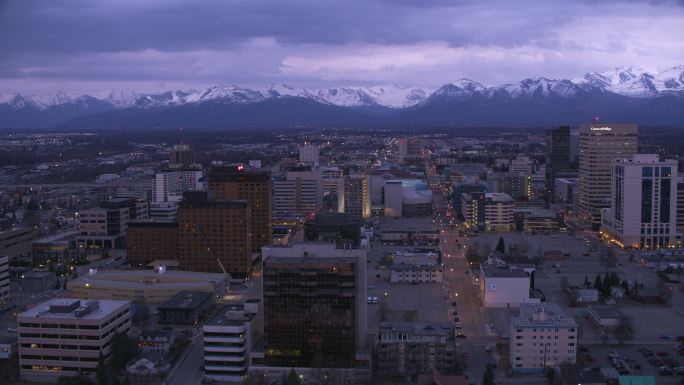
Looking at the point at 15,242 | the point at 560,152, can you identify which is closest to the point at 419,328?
the point at 15,242

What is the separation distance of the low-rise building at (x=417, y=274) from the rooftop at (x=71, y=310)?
5372 millimetres

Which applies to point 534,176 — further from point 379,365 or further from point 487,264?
point 379,365

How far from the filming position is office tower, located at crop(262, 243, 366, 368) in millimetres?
8781

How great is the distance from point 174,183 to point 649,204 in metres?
13.2

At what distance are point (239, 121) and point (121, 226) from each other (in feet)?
276

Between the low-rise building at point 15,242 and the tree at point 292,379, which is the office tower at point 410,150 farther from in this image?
the tree at point 292,379

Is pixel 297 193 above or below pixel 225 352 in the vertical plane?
above

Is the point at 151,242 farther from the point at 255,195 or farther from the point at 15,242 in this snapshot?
the point at 15,242

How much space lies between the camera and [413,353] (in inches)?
352

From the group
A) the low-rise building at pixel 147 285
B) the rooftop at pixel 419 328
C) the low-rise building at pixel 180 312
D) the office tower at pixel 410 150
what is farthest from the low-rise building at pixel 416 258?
the office tower at pixel 410 150

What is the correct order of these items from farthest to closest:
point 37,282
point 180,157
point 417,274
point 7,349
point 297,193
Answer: point 180,157
point 297,193
point 417,274
point 37,282
point 7,349

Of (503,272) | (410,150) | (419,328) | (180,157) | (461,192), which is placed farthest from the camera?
(410,150)

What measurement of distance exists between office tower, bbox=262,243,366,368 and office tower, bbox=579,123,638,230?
1207 cm

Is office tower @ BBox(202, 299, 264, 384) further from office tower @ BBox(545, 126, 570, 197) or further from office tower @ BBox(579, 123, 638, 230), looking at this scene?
office tower @ BBox(545, 126, 570, 197)
